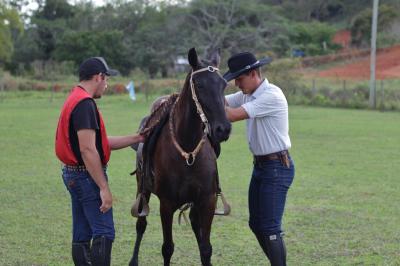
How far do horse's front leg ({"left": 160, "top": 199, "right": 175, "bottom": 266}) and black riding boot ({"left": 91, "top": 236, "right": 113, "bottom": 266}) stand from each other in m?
1.02

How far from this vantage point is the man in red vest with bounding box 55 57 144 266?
500cm

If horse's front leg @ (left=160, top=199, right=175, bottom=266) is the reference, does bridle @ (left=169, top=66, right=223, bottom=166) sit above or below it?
above

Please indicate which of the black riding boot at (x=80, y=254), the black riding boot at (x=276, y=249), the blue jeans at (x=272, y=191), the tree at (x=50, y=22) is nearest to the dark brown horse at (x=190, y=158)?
the blue jeans at (x=272, y=191)

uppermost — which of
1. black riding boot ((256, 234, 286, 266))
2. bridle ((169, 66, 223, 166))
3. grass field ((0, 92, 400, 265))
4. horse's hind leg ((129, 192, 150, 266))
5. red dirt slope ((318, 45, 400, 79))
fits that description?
bridle ((169, 66, 223, 166))

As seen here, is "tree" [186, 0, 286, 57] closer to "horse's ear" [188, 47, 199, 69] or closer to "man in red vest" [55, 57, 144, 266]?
"horse's ear" [188, 47, 199, 69]

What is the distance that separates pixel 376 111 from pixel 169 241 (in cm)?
2637

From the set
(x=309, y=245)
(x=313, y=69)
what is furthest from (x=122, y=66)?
(x=309, y=245)

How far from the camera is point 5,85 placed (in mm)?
42438

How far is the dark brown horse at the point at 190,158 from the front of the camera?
551cm

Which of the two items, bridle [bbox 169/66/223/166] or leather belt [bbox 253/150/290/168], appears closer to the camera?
bridle [bbox 169/66/223/166]

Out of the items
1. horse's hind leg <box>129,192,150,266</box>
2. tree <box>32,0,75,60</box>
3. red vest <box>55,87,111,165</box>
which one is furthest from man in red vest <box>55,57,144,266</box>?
tree <box>32,0,75,60</box>

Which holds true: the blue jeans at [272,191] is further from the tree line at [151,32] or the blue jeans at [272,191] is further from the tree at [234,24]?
the tree at [234,24]

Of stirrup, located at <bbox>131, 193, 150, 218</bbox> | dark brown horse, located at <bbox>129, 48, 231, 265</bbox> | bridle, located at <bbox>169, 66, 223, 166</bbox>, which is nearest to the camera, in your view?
bridle, located at <bbox>169, 66, 223, 166</bbox>

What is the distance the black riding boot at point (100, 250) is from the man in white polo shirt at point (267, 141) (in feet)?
4.50
